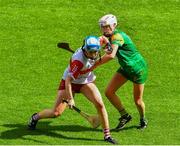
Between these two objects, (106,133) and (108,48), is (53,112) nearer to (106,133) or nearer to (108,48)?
(106,133)

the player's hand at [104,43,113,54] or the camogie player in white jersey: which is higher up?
the player's hand at [104,43,113,54]

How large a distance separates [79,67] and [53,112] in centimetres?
107

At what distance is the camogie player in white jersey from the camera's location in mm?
10805

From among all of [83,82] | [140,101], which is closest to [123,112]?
[140,101]

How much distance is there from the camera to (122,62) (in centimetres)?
1164

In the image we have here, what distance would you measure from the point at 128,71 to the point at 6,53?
4.71m

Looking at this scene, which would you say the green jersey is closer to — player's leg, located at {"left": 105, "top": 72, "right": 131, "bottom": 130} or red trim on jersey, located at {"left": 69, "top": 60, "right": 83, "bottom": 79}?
player's leg, located at {"left": 105, "top": 72, "right": 131, "bottom": 130}

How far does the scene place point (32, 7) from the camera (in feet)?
57.3

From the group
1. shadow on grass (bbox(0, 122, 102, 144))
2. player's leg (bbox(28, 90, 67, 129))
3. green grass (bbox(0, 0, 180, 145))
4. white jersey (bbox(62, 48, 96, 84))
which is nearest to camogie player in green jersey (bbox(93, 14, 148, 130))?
white jersey (bbox(62, 48, 96, 84))

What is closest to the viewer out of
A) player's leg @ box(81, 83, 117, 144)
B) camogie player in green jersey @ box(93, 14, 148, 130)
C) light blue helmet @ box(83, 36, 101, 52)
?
light blue helmet @ box(83, 36, 101, 52)

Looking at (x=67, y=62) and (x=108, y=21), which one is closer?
(x=108, y=21)

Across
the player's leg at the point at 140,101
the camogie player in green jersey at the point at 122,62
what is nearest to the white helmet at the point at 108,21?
the camogie player in green jersey at the point at 122,62

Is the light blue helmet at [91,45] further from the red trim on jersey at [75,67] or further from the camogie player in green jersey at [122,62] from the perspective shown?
the camogie player in green jersey at [122,62]

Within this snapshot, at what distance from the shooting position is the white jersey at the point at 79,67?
10.8m
